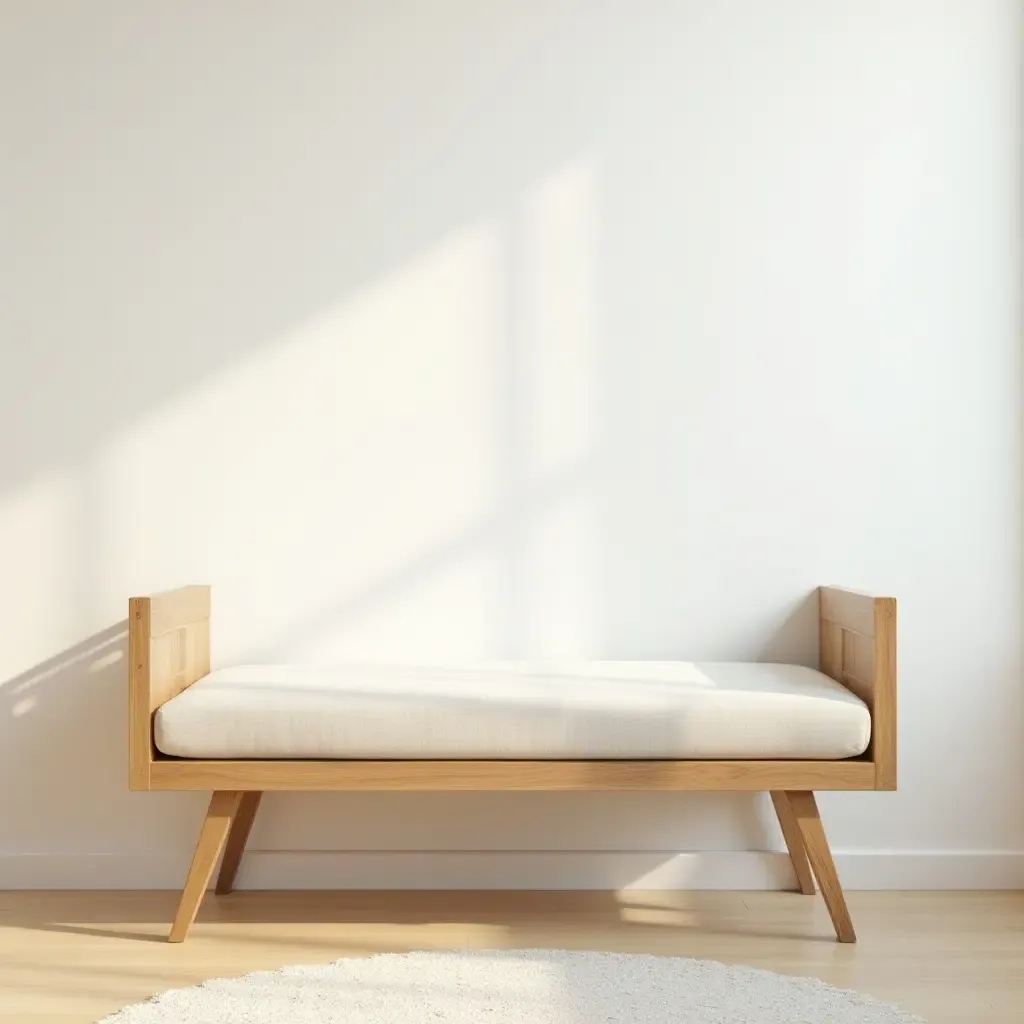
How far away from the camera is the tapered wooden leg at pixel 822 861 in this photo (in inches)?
85.0

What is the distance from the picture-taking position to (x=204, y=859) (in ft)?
7.05

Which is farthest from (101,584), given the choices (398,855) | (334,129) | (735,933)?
(735,933)

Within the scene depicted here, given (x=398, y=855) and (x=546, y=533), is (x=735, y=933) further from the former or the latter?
(x=546, y=533)

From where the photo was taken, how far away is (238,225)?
2588mm

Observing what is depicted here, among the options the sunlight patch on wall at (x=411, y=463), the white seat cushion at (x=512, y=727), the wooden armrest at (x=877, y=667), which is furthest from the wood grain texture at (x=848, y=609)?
the sunlight patch on wall at (x=411, y=463)

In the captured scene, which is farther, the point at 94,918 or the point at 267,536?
the point at 267,536

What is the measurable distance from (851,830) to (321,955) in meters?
1.16

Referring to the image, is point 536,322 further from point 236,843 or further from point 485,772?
point 236,843

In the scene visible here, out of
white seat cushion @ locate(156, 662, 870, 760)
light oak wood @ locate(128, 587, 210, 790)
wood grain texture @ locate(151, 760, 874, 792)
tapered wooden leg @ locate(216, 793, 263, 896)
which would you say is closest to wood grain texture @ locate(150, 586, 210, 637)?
light oak wood @ locate(128, 587, 210, 790)

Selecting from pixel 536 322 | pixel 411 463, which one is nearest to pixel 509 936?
pixel 411 463

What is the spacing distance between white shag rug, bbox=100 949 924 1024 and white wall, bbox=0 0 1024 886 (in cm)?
74

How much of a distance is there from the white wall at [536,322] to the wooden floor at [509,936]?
1.16ft

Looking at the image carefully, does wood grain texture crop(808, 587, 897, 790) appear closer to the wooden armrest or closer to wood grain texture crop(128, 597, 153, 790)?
the wooden armrest

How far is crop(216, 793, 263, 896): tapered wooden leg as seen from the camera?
245 cm
